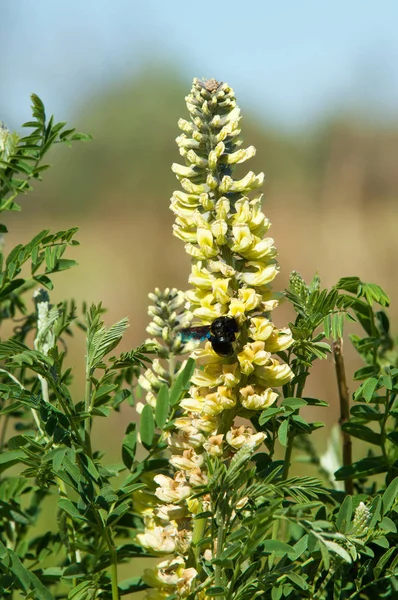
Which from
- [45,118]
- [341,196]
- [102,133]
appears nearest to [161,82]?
[102,133]

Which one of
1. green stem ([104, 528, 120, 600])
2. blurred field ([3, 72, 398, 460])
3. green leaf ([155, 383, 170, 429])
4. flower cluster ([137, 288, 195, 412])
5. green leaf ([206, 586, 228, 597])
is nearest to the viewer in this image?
green leaf ([206, 586, 228, 597])

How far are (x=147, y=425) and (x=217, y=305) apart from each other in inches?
9.8

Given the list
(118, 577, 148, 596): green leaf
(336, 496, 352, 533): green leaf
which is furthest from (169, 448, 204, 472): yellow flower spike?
(118, 577, 148, 596): green leaf

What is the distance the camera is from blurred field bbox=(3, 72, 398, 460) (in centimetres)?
604

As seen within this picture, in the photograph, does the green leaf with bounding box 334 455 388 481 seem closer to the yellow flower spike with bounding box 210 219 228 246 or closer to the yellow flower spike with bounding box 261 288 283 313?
the yellow flower spike with bounding box 261 288 283 313

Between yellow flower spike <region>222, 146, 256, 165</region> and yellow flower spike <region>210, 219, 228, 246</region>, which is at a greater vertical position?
yellow flower spike <region>222, 146, 256, 165</region>

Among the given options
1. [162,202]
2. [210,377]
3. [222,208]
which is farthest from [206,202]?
[162,202]

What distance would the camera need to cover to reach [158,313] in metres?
1.40

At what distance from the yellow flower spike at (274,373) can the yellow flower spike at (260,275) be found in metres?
0.11

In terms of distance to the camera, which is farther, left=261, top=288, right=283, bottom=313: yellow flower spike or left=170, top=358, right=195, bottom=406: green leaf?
left=170, top=358, right=195, bottom=406: green leaf

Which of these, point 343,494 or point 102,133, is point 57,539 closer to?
point 343,494

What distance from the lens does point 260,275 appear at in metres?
1.13

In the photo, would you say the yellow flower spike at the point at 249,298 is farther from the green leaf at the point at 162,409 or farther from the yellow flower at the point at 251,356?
the green leaf at the point at 162,409

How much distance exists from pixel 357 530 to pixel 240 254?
0.42 m
